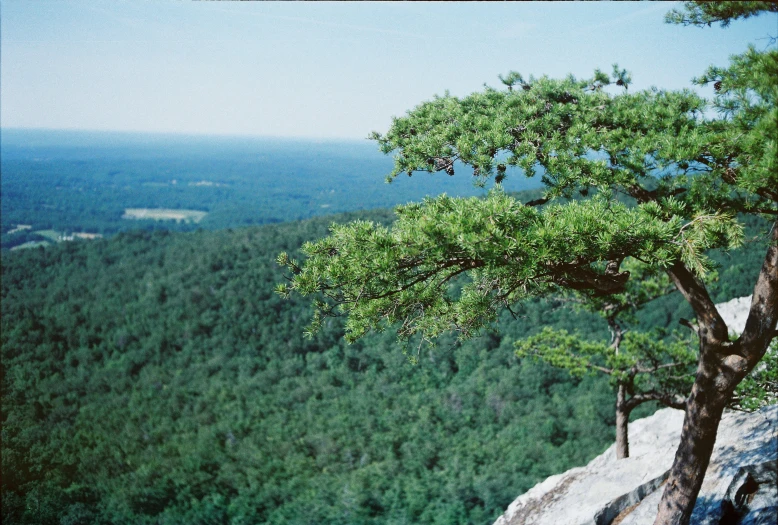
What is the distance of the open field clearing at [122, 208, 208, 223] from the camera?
423 ft

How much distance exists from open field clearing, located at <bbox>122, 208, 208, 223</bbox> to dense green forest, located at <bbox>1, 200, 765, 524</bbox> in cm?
8604

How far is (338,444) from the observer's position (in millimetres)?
22438

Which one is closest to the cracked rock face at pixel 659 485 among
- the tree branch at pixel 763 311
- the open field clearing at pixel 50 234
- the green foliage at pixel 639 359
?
the green foliage at pixel 639 359

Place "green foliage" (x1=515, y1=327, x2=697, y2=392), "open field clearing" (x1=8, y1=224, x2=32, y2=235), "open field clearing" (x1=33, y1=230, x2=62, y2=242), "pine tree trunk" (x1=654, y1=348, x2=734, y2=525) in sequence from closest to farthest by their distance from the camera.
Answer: "pine tree trunk" (x1=654, y1=348, x2=734, y2=525) < "green foliage" (x1=515, y1=327, x2=697, y2=392) < "open field clearing" (x1=33, y1=230, x2=62, y2=242) < "open field clearing" (x1=8, y1=224, x2=32, y2=235)

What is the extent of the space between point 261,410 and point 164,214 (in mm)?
125353

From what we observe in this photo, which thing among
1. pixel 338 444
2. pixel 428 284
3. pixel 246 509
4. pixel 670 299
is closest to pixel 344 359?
pixel 338 444

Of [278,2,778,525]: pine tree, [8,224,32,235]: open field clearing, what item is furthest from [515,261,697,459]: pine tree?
[8,224,32,235]: open field clearing

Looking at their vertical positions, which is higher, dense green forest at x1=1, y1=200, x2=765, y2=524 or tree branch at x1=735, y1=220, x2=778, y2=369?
tree branch at x1=735, y1=220, x2=778, y2=369

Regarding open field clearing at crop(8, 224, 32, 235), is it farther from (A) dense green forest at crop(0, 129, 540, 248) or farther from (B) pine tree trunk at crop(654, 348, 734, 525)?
(B) pine tree trunk at crop(654, 348, 734, 525)

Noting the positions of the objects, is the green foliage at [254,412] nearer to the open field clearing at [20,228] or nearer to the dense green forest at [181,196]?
the dense green forest at [181,196]

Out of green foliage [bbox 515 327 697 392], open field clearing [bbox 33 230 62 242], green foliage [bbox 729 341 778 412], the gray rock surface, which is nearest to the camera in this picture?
green foliage [bbox 729 341 778 412]

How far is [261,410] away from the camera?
2716cm

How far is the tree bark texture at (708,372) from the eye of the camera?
3.91m

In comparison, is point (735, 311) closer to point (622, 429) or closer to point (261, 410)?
point (622, 429)
